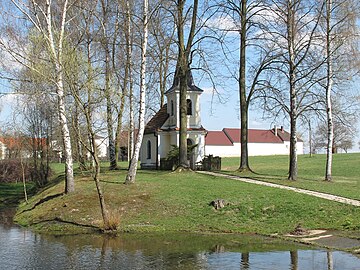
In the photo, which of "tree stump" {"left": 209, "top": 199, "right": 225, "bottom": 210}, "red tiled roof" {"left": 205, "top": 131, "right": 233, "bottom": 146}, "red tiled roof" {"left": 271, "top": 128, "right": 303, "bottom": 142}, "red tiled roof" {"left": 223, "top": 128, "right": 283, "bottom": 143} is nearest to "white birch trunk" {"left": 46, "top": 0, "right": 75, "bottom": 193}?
"tree stump" {"left": 209, "top": 199, "right": 225, "bottom": 210}

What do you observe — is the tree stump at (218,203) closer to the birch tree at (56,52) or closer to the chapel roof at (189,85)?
the birch tree at (56,52)

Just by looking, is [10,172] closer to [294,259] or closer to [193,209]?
[193,209]

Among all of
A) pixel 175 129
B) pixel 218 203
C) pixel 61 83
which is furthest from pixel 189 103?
pixel 218 203

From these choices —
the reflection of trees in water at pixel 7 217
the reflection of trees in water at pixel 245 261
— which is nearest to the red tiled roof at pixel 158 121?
the reflection of trees in water at pixel 7 217

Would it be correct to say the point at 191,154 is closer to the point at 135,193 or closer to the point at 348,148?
the point at 135,193

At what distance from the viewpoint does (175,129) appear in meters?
33.9

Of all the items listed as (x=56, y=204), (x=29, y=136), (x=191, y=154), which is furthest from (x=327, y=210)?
(x=29, y=136)

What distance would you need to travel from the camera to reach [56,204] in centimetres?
2081

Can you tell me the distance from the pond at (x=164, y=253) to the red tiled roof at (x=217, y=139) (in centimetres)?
7191

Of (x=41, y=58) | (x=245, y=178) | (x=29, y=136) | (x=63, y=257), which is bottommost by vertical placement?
(x=63, y=257)

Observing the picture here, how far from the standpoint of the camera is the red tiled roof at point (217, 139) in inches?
3475

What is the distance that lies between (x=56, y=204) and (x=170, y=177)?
23.1ft

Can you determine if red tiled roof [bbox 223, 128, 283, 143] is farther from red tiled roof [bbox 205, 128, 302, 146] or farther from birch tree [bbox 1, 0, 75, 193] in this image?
birch tree [bbox 1, 0, 75, 193]

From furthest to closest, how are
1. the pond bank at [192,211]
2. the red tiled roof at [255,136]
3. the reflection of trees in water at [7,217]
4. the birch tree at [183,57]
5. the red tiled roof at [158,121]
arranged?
1. the red tiled roof at [255,136]
2. the red tiled roof at [158,121]
3. the birch tree at [183,57]
4. the reflection of trees in water at [7,217]
5. the pond bank at [192,211]
